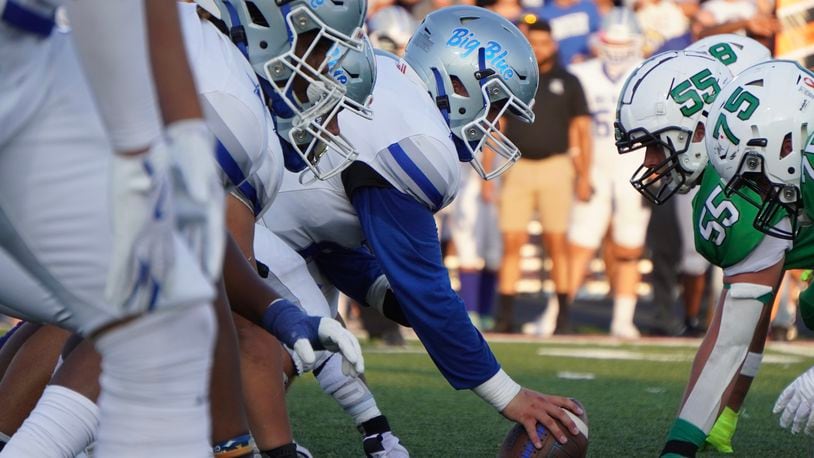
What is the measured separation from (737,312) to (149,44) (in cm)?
216

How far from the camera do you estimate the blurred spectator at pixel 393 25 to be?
29.3 ft

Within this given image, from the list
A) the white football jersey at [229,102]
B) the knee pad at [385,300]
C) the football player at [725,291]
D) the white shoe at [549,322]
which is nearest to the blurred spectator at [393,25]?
the white shoe at [549,322]

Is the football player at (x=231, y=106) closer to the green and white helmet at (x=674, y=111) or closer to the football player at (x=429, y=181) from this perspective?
the football player at (x=429, y=181)

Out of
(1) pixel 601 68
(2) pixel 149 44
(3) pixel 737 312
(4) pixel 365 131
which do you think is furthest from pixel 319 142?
(1) pixel 601 68

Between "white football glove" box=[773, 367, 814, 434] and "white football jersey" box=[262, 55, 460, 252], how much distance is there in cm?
97

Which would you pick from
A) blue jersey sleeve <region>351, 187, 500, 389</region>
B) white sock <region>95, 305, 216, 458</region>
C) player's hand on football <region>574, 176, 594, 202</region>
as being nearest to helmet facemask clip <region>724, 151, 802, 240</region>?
blue jersey sleeve <region>351, 187, 500, 389</region>

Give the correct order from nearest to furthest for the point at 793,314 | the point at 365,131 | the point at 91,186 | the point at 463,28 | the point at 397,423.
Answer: the point at 91,186, the point at 365,131, the point at 463,28, the point at 397,423, the point at 793,314

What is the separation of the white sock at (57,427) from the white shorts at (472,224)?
6.82 m

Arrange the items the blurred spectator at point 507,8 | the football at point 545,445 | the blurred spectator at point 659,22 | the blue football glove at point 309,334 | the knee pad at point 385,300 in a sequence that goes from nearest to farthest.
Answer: the blue football glove at point 309,334 < the football at point 545,445 < the knee pad at point 385,300 < the blurred spectator at point 507,8 < the blurred spectator at point 659,22

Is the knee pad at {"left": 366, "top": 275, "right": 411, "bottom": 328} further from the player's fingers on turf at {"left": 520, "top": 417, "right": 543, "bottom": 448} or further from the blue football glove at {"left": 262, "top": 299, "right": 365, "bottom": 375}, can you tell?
the blue football glove at {"left": 262, "top": 299, "right": 365, "bottom": 375}

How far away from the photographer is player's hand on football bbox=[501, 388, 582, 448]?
342 cm

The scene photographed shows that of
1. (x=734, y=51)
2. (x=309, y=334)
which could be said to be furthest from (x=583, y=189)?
(x=309, y=334)

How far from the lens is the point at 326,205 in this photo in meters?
3.79

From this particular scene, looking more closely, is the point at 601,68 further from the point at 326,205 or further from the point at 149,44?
the point at 149,44
